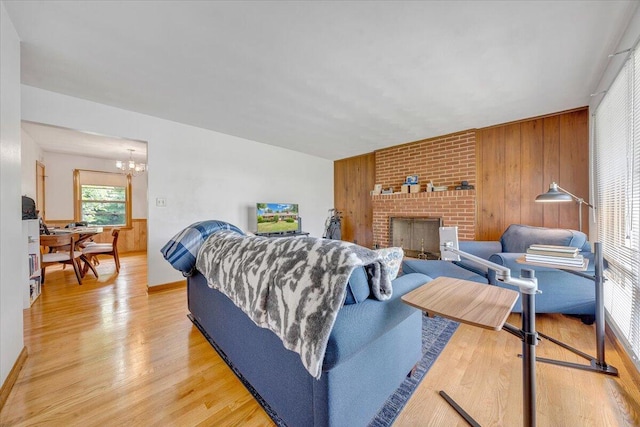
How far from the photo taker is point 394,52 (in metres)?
1.86

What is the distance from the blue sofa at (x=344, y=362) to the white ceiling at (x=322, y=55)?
1.62 meters

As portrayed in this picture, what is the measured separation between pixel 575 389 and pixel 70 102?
4.84 m

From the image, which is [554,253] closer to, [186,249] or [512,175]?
[512,175]

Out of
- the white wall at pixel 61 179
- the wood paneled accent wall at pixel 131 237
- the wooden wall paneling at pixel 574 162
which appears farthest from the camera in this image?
the wood paneled accent wall at pixel 131 237

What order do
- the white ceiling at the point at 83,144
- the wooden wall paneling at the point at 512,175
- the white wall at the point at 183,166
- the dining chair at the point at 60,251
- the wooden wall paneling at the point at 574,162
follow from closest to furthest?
the white wall at the point at 183,166 → the wooden wall paneling at the point at 574,162 → the dining chair at the point at 60,251 → the wooden wall paneling at the point at 512,175 → the white ceiling at the point at 83,144

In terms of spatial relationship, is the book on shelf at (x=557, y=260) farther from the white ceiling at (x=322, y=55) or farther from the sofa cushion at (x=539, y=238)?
the white ceiling at (x=322, y=55)

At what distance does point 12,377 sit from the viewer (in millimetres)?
1457

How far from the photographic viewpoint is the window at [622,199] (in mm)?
1553

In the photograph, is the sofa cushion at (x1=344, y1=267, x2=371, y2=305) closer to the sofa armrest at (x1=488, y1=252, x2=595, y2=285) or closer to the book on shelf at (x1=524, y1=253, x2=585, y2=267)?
the book on shelf at (x1=524, y1=253, x2=585, y2=267)

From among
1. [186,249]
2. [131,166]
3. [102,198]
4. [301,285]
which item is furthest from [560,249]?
[102,198]

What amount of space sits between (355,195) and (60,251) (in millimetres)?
4890

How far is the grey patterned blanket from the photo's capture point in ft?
2.95

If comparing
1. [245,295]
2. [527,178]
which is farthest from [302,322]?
[527,178]

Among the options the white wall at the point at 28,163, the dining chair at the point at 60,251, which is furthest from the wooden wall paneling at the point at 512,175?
the white wall at the point at 28,163
